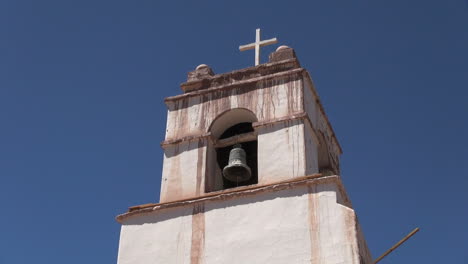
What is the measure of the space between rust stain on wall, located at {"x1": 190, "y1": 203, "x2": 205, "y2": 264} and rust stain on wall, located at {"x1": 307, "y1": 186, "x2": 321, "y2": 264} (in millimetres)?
1621

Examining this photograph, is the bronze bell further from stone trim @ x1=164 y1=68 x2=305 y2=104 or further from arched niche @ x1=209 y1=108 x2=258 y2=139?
stone trim @ x1=164 y1=68 x2=305 y2=104

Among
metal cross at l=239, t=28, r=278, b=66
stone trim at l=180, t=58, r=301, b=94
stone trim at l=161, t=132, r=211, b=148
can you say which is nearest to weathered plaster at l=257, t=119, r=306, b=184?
stone trim at l=161, t=132, r=211, b=148

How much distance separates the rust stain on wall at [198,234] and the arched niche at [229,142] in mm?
919

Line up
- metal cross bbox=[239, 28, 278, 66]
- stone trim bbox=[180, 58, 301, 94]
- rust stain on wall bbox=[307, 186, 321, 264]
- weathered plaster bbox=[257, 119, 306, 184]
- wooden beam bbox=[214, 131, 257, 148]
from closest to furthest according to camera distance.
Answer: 1. rust stain on wall bbox=[307, 186, 321, 264]
2. weathered plaster bbox=[257, 119, 306, 184]
3. wooden beam bbox=[214, 131, 257, 148]
4. stone trim bbox=[180, 58, 301, 94]
5. metal cross bbox=[239, 28, 278, 66]

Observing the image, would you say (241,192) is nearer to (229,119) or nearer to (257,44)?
(229,119)

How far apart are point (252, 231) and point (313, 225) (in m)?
0.91

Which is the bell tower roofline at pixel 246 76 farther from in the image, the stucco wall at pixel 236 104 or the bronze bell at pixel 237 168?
the bronze bell at pixel 237 168

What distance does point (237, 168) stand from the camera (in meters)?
12.9

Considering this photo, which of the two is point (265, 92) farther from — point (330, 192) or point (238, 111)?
point (330, 192)

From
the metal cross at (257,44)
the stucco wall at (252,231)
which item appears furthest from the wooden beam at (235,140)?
the metal cross at (257,44)

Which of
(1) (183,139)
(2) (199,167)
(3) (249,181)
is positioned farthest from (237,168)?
(1) (183,139)

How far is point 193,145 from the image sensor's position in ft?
43.7

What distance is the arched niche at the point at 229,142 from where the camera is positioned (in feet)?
43.6

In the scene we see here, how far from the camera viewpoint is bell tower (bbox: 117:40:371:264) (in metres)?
11.4
